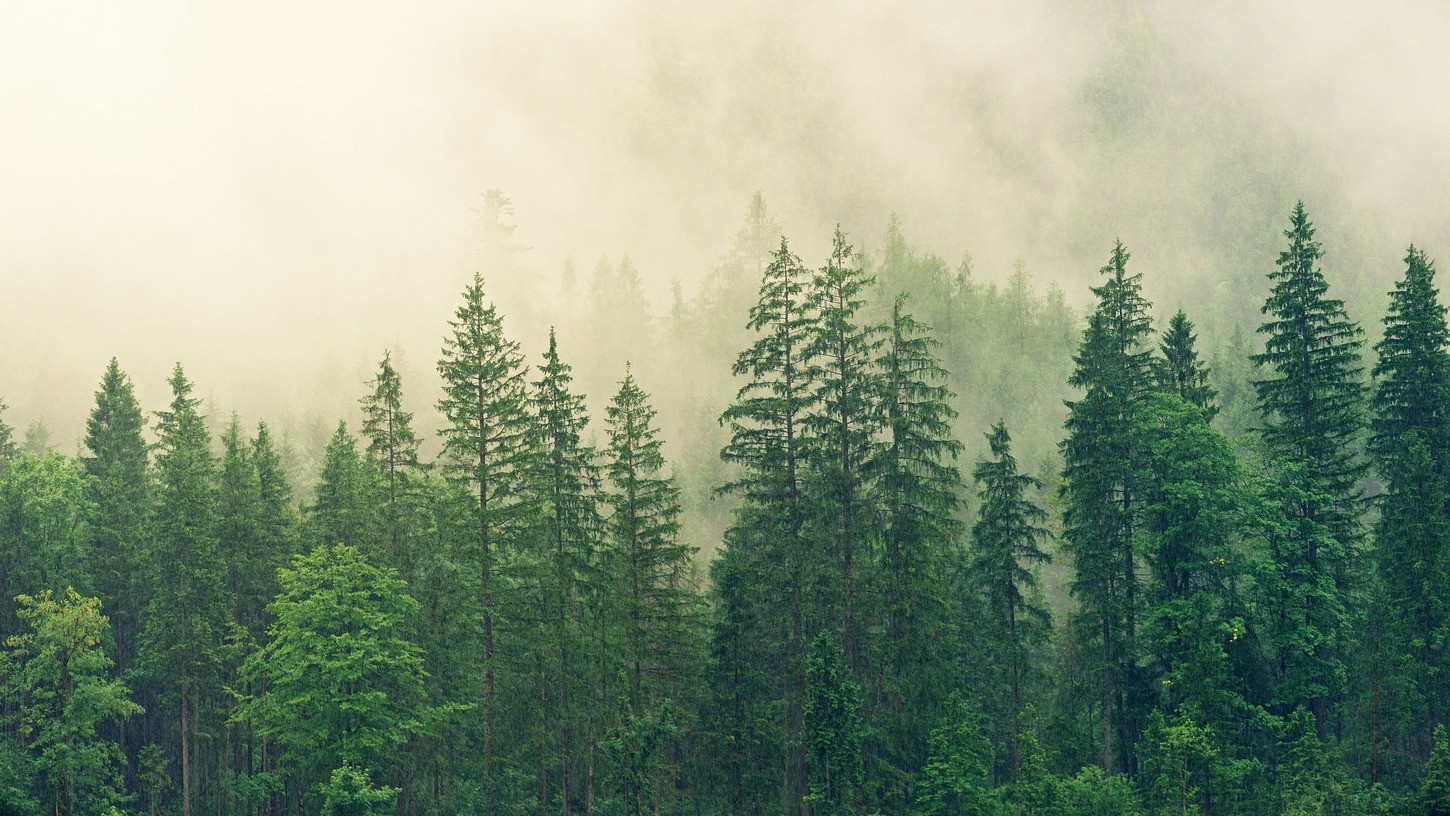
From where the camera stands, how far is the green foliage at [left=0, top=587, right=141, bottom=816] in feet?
135

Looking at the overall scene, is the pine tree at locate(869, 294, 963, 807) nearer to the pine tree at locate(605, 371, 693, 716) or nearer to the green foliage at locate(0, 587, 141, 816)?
the pine tree at locate(605, 371, 693, 716)

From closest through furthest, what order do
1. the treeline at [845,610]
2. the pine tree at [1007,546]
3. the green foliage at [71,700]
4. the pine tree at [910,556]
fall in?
the treeline at [845,610] < the pine tree at [910,556] < the pine tree at [1007,546] < the green foliage at [71,700]

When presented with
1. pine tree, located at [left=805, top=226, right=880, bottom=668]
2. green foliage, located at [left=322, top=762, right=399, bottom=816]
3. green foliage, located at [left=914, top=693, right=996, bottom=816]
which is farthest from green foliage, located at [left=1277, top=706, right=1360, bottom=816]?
green foliage, located at [left=322, top=762, right=399, bottom=816]

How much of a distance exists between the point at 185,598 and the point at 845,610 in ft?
91.5

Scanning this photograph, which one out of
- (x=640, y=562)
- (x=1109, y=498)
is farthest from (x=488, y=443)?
(x=1109, y=498)

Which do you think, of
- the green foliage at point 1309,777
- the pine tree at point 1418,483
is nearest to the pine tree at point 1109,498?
the green foliage at point 1309,777

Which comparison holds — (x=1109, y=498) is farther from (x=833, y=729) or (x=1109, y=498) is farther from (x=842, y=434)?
(x=833, y=729)

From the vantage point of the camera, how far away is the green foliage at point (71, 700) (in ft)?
135

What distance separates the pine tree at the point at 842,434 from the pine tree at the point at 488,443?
34.6 ft

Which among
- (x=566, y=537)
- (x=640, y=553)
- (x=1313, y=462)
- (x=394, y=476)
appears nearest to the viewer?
(x=1313, y=462)

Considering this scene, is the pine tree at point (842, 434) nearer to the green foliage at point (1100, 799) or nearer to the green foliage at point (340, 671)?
the green foliage at point (1100, 799)

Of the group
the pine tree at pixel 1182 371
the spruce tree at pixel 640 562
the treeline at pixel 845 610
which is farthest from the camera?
the pine tree at pixel 1182 371

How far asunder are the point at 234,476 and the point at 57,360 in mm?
142671

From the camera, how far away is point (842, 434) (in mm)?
36875
